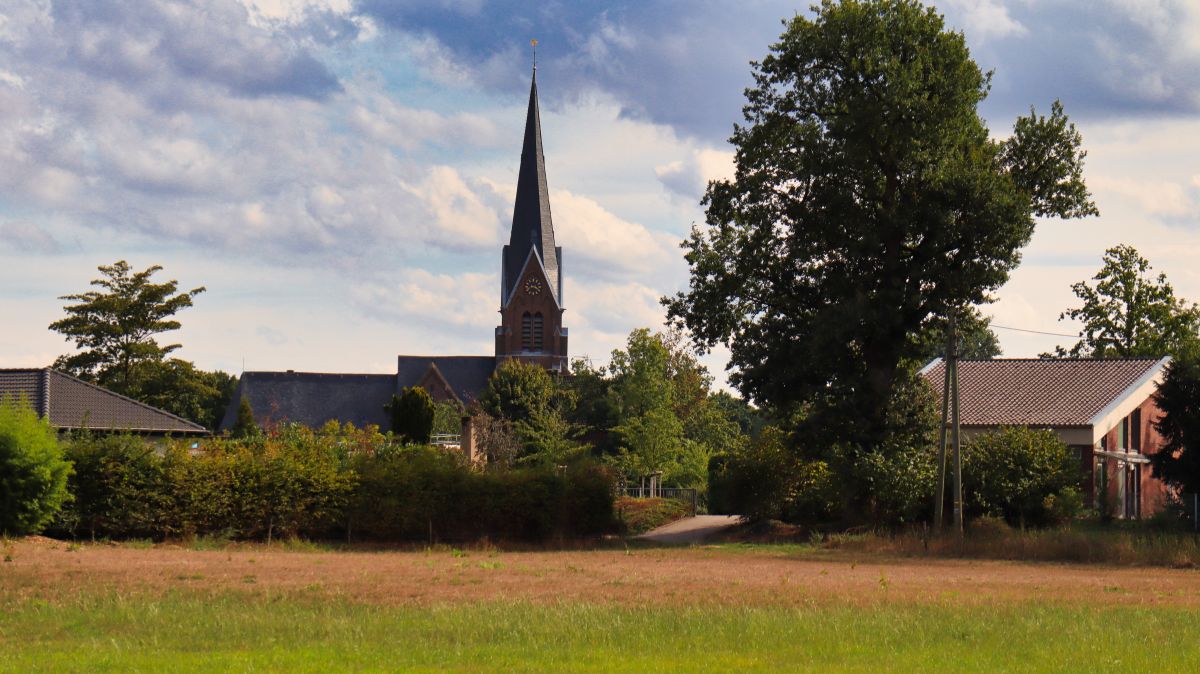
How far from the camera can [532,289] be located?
333 feet

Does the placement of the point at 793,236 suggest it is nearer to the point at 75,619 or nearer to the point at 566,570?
the point at 566,570

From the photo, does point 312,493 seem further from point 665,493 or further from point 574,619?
point 665,493

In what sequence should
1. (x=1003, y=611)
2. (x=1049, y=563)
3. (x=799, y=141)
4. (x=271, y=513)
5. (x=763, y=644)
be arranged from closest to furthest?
(x=763, y=644) < (x=1003, y=611) < (x=1049, y=563) < (x=271, y=513) < (x=799, y=141)

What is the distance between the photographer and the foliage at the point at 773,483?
38688mm

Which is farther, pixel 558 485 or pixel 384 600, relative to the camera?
pixel 558 485

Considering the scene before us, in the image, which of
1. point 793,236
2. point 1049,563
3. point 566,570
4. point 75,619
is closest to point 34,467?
point 566,570

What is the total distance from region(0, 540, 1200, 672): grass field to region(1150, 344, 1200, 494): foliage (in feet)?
39.7

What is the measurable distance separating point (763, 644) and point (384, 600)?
20.6 ft

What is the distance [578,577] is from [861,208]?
17.1 m

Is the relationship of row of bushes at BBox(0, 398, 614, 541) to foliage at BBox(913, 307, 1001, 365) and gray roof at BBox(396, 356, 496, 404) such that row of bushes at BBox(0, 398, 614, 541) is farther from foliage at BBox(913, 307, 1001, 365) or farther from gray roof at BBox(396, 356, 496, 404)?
gray roof at BBox(396, 356, 496, 404)

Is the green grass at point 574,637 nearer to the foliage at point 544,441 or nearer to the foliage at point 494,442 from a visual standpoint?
the foliage at point 494,442

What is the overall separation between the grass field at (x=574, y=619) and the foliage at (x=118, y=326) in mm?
46015

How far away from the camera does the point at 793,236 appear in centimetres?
3712

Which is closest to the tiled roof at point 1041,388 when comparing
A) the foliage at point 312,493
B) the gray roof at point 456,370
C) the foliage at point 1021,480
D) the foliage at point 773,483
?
the foliage at point 1021,480
